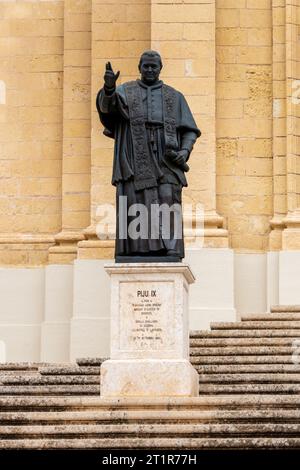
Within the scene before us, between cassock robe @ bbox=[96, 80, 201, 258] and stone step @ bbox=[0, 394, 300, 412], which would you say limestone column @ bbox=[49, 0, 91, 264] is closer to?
cassock robe @ bbox=[96, 80, 201, 258]

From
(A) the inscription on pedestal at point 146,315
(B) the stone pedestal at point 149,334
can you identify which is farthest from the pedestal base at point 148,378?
(A) the inscription on pedestal at point 146,315

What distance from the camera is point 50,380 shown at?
51.4ft

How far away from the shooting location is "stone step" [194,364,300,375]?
626 inches

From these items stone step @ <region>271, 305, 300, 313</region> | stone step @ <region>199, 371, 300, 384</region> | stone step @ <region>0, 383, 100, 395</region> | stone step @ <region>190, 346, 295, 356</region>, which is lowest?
stone step @ <region>0, 383, 100, 395</region>

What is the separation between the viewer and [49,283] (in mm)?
20719

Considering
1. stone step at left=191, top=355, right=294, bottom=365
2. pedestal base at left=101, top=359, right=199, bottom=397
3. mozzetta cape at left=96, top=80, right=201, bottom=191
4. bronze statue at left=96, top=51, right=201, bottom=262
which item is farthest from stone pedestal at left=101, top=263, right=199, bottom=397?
stone step at left=191, top=355, right=294, bottom=365

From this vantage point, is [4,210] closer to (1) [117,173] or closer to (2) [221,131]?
(2) [221,131]

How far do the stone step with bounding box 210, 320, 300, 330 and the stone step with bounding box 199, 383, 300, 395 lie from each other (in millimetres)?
2728

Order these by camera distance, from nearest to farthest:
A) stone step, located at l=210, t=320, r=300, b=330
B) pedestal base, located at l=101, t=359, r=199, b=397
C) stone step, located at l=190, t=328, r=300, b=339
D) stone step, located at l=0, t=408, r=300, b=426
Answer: stone step, located at l=0, t=408, r=300, b=426
pedestal base, located at l=101, t=359, r=199, b=397
stone step, located at l=190, t=328, r=300, b=339
stone step, located at l=210, t=320, r=300, b=330

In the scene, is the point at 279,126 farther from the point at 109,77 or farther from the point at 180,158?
the point at 109,77

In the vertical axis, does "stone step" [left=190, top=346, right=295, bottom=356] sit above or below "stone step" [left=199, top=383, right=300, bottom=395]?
above

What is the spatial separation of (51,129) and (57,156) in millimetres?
409

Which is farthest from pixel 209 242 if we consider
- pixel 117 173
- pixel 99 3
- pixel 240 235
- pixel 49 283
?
pixel 117 173

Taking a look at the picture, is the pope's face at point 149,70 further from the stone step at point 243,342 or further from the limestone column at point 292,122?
the limestone column at point 292,122
